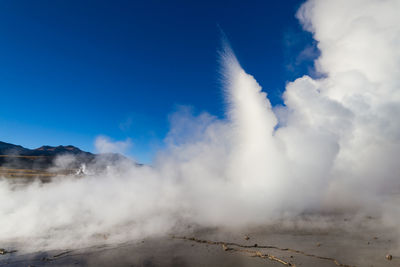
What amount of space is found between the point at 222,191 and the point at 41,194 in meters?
14.9

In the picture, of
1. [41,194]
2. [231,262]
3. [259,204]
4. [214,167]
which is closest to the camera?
[231,262]

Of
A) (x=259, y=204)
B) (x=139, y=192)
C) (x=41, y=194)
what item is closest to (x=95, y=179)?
(x=41, y=194)

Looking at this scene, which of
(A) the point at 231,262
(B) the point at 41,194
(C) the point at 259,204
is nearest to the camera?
(A) the point at 231,262

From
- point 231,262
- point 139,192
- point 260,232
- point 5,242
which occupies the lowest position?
point 5,242

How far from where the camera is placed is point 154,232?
1135cm

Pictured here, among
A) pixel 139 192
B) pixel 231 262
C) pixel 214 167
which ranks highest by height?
pixel 214 167

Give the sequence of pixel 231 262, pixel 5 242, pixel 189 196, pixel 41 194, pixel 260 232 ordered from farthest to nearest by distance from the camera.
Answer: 1. pixel 189 196
2. pixel 41 194
3. pixel 260 232
4. pixel 5 242
5. pixel 231 262

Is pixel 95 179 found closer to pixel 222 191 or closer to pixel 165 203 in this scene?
pixel 165 203

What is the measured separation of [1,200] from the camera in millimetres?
15586

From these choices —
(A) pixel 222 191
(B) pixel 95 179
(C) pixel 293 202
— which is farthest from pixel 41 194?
(C) pixel 293 202

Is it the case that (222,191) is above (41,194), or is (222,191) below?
above

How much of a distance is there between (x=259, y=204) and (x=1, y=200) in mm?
18807

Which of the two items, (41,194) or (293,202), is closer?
(293,202)

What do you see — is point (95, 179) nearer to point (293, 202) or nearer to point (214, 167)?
point (214, 167)
